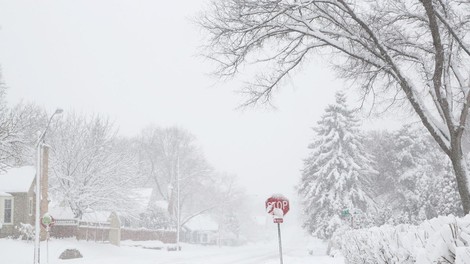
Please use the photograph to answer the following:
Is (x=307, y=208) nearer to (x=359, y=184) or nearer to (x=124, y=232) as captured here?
(x=359, y=184)

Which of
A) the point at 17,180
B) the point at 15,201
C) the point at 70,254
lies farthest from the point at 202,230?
the point at 70,254

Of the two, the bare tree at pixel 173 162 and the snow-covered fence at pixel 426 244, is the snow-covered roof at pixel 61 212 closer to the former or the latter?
the bare tree at pixel 173 162

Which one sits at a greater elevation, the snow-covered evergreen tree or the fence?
the snow-covered evergreen tree

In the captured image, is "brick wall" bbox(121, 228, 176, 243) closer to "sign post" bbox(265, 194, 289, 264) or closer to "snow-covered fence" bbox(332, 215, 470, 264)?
"sign post" bbox(265, 194, 289, 264)

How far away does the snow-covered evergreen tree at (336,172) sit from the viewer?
39.2 metres

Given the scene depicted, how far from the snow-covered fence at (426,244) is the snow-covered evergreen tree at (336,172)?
100ft

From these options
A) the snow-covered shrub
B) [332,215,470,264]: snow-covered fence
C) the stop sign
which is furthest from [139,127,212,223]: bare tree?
[332,215,470,264]: snow-covered fence

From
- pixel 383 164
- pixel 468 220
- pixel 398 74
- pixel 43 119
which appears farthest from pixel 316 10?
pixel 43 119

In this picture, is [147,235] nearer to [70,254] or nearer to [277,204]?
[70,254]

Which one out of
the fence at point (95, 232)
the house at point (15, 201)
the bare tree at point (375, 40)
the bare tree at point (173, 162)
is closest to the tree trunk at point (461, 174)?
the bare tree at point (375, 40)

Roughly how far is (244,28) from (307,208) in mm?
32065

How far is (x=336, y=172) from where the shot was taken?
129 ft

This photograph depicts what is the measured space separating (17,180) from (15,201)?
2022mm

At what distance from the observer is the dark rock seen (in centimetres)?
3058
